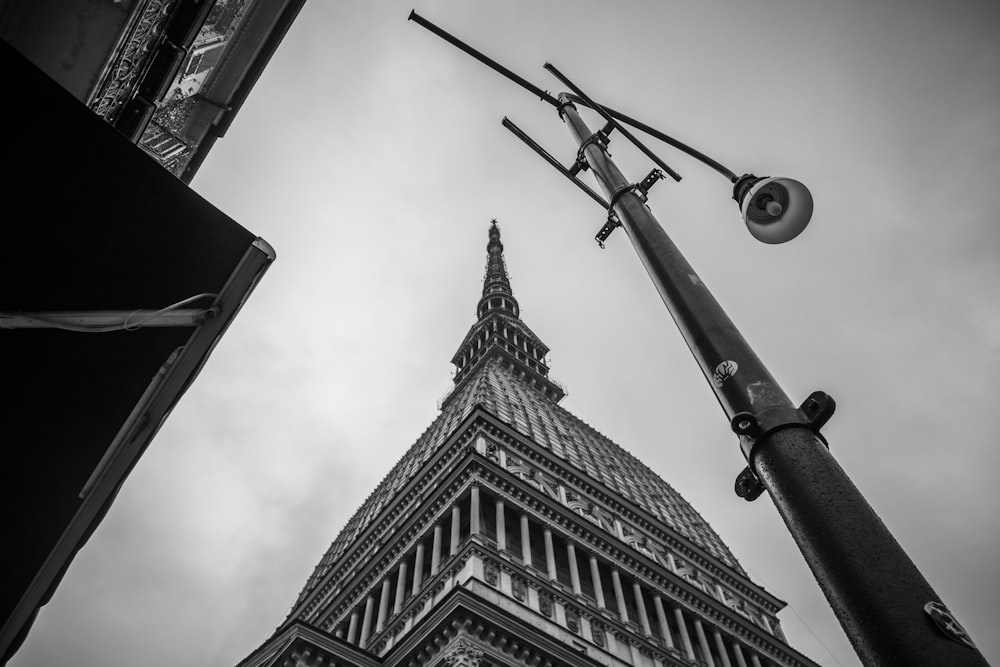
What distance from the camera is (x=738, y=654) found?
90.7 ft

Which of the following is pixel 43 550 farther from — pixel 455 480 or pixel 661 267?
pixel 455 480

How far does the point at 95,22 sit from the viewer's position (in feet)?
24.2

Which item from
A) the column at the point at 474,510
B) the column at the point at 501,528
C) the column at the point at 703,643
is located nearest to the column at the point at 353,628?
the column at the point at 474,510

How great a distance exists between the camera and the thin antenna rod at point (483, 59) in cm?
720

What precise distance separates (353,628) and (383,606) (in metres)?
2.56

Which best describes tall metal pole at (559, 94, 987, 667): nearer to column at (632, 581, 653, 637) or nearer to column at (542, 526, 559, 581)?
column at (542, 526, 559, 581)

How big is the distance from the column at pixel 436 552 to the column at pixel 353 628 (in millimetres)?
4738

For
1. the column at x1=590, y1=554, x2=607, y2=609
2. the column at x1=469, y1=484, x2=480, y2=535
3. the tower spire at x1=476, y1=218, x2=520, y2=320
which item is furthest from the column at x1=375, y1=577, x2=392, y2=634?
the tower spire at x1=476, y1=218, x2=520, y2=320

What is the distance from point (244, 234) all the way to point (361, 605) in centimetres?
2476

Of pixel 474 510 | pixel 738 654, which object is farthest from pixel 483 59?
pixel 738 654

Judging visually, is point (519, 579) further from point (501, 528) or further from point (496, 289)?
point (496, 289)

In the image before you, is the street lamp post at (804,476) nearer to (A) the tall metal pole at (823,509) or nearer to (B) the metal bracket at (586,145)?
(A) the tall metal pole at (823,509)

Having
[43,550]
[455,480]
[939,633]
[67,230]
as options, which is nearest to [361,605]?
[455,480]

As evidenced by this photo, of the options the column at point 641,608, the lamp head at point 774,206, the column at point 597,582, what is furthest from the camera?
the column at point 641,608
